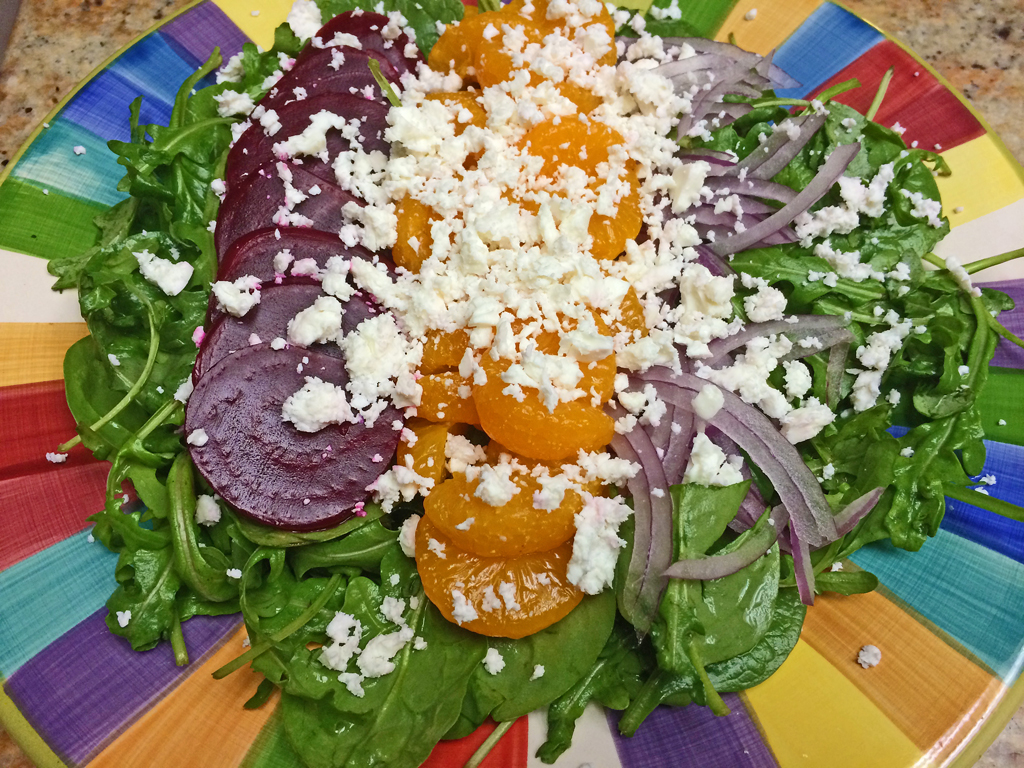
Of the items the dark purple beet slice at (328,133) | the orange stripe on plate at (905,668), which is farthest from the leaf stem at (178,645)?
the orange stripe on plate at (905,668)

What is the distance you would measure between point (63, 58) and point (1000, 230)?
3405 mm

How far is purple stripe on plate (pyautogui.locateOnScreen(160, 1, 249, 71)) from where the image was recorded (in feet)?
6.92

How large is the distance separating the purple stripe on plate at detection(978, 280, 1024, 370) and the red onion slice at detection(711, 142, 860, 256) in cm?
55

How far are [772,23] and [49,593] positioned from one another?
2652mm

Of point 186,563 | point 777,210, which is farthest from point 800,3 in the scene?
point 186,563

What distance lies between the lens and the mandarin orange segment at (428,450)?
1.55 meters

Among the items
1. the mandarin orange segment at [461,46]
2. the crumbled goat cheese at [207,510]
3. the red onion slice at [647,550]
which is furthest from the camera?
the mandarin orange segment at [461,46]

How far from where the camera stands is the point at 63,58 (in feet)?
8.74

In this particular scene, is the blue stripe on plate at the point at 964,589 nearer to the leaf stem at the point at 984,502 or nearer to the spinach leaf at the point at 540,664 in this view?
the leaf stem at the point at 984,502

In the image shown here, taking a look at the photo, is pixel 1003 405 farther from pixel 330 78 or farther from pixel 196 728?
pixel 196 728

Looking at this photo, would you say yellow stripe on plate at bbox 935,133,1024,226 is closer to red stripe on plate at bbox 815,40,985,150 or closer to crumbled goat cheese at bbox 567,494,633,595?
red stripe on plate at bbox 815,40,985,150

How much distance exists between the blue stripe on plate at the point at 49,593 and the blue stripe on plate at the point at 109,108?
121 centimetres

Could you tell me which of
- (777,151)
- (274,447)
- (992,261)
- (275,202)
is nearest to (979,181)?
(992,261)

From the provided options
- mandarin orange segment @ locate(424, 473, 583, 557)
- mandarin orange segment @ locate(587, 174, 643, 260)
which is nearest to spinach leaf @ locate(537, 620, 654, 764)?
mandarin orange segment @ locate(424, 473, 583, 557)
